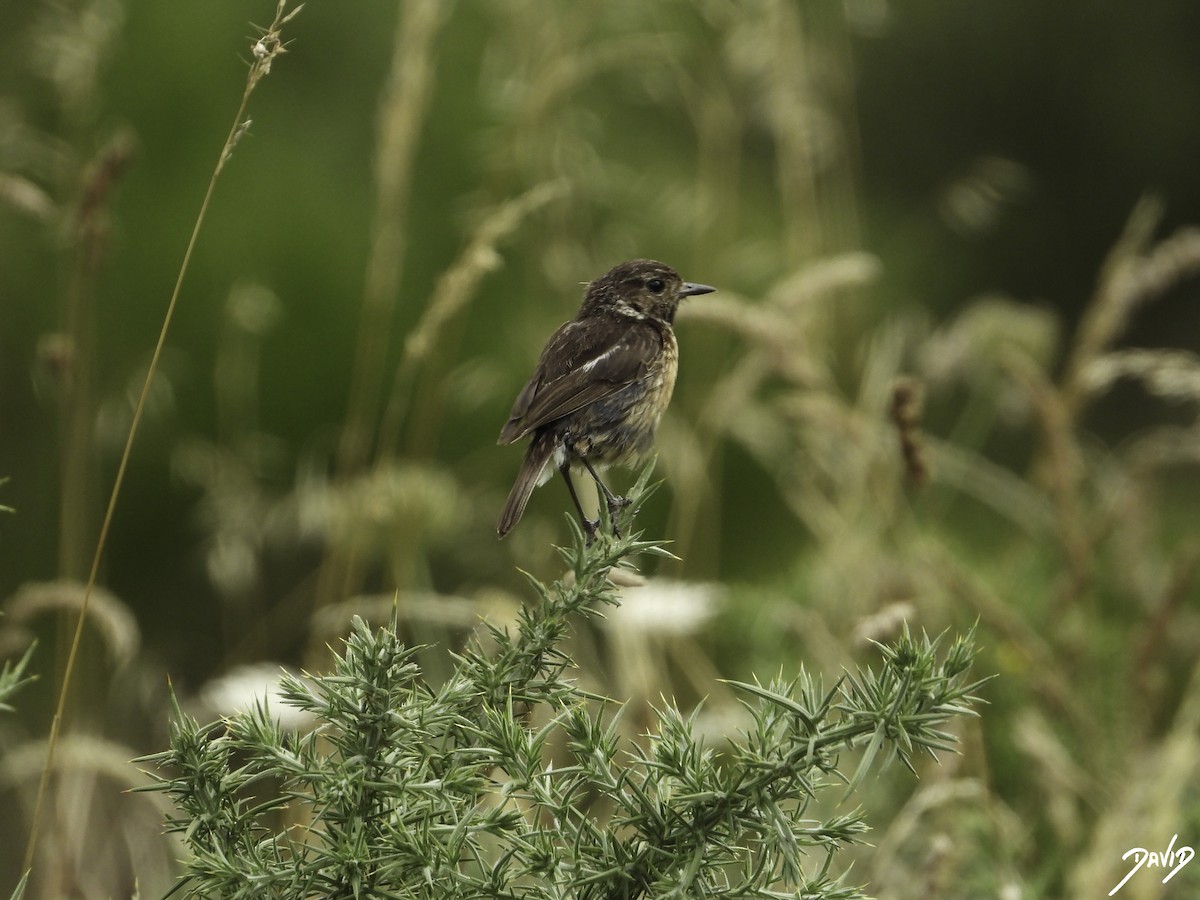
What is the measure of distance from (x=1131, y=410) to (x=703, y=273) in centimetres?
561

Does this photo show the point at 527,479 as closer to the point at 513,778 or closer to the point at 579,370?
the point at 579,370

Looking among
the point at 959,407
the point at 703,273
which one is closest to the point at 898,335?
the point at 703,273

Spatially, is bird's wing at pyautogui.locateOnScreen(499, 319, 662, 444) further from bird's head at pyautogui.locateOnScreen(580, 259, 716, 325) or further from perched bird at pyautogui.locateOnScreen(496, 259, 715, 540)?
bird's head at pyautogui.locateOnScreen(580, 259, 716, 325)

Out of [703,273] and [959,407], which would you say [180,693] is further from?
[959,407]

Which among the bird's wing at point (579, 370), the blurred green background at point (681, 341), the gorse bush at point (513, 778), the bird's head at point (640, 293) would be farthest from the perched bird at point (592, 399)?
the gorse bush at point (513, 778)

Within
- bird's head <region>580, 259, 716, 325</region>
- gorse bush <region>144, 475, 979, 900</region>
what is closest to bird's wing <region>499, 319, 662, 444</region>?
bird's head <region>580, 259, 716, 325</region>

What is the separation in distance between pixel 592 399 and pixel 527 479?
26cm

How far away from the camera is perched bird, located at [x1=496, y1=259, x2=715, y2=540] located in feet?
10.1

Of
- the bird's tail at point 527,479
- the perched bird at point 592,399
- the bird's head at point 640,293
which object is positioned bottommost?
the bird's tail at point 527,479

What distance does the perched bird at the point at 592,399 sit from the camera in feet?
10.1

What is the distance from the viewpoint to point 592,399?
313 cm

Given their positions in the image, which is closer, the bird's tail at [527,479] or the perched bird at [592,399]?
the bird's tail at [527,479]

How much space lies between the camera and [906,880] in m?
3.33

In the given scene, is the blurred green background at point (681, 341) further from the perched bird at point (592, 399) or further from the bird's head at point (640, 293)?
the perched bird at point (592, 399)
